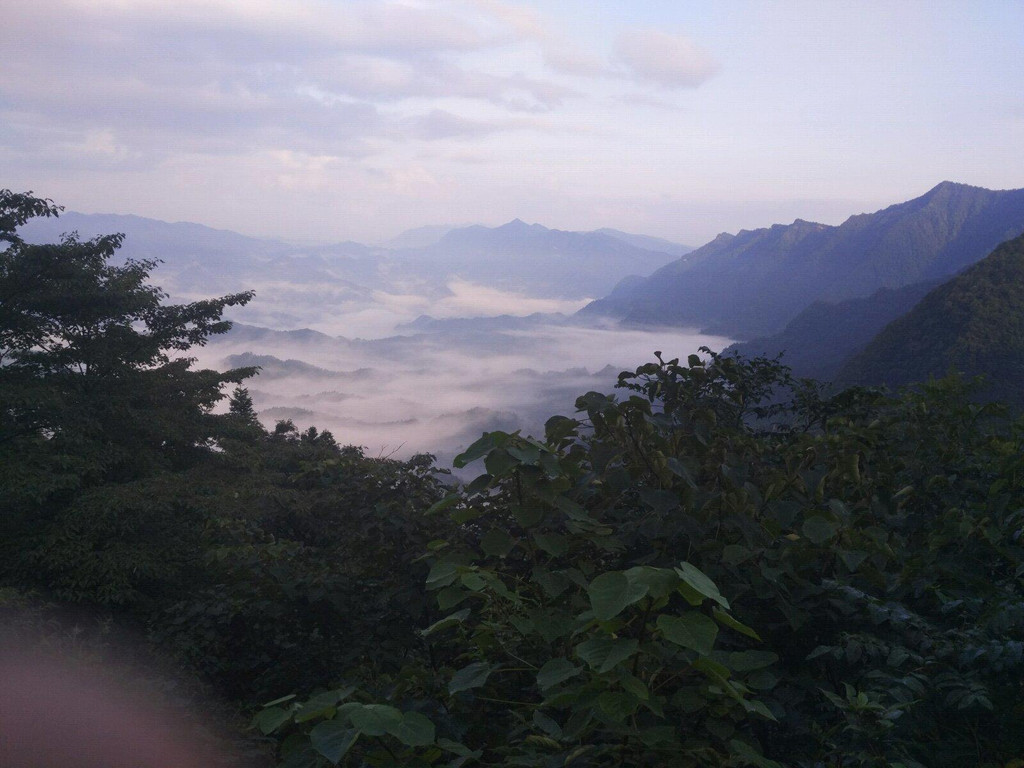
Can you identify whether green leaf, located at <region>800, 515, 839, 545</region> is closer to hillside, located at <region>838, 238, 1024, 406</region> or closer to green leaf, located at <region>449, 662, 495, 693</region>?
green leaf, located at <region>449, 662, 495, 693</region>

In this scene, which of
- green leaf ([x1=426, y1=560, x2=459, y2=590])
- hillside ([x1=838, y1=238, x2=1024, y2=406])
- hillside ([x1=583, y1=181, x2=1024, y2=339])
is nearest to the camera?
green leaf ([x1=426, y1=560, x2=459, y2=590])

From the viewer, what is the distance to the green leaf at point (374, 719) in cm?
124

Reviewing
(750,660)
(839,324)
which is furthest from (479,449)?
(839,324)

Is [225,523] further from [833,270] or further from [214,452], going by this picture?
[833,270]

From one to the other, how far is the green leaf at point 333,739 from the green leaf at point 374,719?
0.07 ft

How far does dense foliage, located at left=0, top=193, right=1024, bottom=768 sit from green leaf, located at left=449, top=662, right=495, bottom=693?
0.01 meters

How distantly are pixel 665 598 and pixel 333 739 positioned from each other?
0.64m

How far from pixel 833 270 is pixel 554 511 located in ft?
591

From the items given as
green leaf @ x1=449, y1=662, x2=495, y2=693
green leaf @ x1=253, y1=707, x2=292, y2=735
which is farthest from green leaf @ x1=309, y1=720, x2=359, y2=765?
green leaf @ x1=449, y1=662, x2=495, y2=693

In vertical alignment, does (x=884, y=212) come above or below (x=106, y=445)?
above

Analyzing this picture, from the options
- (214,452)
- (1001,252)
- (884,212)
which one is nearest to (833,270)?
(884,212)

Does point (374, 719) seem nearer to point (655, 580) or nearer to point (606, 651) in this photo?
point (606, 651)

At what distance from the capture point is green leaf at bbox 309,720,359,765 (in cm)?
121

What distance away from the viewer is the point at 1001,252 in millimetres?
36688
